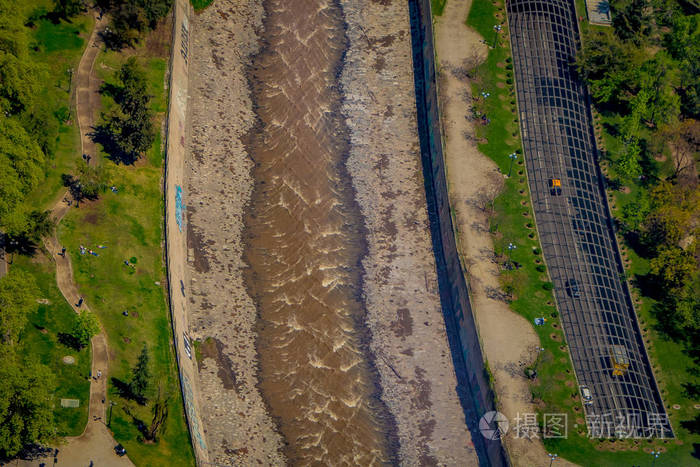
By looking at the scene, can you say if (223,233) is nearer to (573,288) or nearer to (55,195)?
(55,195)

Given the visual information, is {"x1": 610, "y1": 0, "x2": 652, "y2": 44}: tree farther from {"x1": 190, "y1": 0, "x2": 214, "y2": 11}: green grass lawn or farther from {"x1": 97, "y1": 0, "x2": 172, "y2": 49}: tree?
{"x1": 97, "y1": 0, "x2": 172, "y2": 49}: tree

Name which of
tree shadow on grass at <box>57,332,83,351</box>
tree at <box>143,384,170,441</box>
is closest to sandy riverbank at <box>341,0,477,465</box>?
tree at <box>143,384,170,441</box>

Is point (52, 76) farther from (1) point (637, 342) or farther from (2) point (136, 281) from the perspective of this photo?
(1) point (637, 342)

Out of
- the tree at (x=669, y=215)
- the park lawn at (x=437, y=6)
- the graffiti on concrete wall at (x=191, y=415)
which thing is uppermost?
the park lawn at (x=437, y=6)

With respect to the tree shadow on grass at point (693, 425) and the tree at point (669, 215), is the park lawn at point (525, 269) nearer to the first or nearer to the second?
the tree shadow on grass at point (693, 425)

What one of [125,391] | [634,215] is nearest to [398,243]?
[634,215]

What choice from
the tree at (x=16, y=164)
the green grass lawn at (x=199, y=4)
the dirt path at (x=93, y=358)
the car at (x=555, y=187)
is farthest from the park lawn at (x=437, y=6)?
the tree at (x=16, y=164)

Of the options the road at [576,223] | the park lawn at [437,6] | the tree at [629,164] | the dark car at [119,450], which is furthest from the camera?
the park lawn at [437,6]
